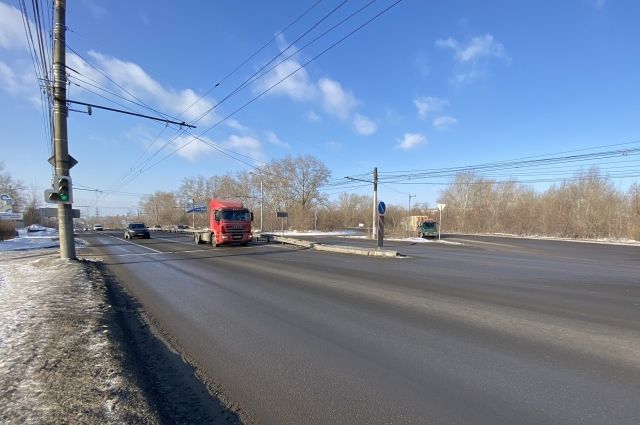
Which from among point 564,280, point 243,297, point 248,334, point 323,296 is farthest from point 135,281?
point 564,280

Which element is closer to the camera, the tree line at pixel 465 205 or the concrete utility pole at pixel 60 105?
the concrete utility pole at pixel 60 105

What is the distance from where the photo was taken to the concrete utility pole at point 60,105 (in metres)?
14.5

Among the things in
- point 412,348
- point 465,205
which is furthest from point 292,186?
point 412,348

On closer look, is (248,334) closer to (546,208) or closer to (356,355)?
(356,355)

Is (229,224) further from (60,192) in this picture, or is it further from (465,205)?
(465,205)

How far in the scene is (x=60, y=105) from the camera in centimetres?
1453

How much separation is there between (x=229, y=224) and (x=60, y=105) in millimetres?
14097

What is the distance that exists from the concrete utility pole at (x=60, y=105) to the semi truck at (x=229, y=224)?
12811 mm

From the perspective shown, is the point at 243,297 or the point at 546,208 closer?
the point at 243,297

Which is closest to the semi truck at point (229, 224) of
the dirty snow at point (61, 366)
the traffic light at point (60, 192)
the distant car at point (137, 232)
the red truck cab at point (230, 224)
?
the red truck cab at point (230, 224)

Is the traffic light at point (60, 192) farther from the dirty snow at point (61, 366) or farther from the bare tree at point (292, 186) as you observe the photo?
the bare tree at point (292, 186)

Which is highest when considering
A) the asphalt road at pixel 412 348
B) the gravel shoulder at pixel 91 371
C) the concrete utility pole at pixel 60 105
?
the concrete utility pole at pixel 60 105

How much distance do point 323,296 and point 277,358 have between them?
4.15 m

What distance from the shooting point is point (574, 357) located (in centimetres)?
498
